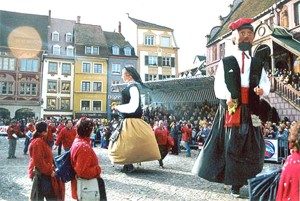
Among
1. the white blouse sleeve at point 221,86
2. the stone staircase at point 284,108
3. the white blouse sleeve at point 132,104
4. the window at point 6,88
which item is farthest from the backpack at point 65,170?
the window at point 6,88

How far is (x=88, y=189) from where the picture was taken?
147 inches

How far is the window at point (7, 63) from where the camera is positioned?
41.4m

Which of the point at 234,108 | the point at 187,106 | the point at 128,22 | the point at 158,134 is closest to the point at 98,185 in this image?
the point at 234,108

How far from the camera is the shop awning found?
2060 cm

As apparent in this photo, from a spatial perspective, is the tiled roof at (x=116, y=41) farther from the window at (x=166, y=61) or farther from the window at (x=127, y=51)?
the window at (x=166, y=61)

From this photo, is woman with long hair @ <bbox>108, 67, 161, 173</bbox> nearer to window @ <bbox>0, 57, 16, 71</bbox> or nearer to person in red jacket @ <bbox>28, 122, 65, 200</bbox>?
person in red jacket @ <bbox>28, 122, 65, 200</bbox>

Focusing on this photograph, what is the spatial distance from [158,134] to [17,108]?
3476 cm

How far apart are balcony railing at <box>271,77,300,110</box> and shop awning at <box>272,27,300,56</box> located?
A: 2.27 meters

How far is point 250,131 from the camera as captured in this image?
481 cm

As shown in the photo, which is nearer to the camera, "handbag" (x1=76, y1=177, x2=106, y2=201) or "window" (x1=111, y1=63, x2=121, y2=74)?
"handbag" (x1=76, y1=177, x2=106, y2=201)

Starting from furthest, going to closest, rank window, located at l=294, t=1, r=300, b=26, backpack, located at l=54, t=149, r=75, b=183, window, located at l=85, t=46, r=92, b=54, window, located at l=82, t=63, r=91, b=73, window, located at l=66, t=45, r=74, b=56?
1. window, located at l=85, t=46, r=92, b=54
2. window, located at l=82, t=63, r=91, b=73
3. window, located at l=66, t=45, r=74, b=56
4. window, located at l=294, t=1, r=300, b=26
5. backpack, located at l=54, t=149, r=75, b=183

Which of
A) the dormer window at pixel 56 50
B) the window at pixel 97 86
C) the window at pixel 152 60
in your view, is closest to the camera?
the dormer window at pixel 56 50

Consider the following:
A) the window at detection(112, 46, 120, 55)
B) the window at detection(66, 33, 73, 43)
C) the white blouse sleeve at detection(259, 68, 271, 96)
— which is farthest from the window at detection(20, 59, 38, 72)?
the white blouse sleeve at detection(259, 68, 271, 96)

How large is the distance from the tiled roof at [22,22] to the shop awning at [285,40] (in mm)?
31258
